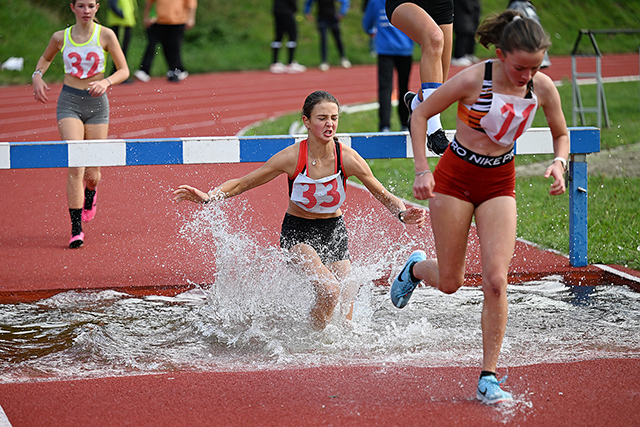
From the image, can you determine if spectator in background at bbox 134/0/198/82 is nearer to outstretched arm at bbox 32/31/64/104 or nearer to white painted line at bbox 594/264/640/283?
outstretched arm at bbox 32/31/64/104

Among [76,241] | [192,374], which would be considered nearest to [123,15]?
[76,241]

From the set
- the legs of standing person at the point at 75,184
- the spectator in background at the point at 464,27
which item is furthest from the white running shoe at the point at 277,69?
the legs of standing person at the point at 75,184

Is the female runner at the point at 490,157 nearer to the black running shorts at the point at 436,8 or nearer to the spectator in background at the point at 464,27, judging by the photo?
the black running shorts at the point at 436,8

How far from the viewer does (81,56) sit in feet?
23.4

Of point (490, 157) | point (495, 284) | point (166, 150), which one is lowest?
point (495, 284)

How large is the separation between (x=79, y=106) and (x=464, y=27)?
14.3m

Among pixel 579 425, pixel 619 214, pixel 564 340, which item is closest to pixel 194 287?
pixel 564 340

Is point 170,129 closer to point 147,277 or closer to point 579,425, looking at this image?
point 147,277

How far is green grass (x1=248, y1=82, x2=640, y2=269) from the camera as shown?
22.5ft

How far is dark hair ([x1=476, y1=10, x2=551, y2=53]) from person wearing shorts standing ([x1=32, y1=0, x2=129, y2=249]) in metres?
4.23

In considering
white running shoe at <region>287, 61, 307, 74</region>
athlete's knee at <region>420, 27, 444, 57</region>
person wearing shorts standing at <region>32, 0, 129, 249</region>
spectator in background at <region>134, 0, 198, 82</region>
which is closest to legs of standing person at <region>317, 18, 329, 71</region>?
white running shoe at <region>287, 61, 307, 74</region>

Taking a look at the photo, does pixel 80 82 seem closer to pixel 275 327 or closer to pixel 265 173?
pixel 265 173

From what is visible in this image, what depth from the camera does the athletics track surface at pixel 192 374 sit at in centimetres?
361

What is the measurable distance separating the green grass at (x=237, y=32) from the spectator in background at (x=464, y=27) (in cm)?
519
